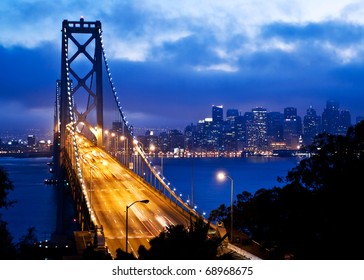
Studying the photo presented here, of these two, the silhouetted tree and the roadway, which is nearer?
→ the silhouetted tree

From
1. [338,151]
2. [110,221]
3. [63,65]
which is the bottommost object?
[110,221]

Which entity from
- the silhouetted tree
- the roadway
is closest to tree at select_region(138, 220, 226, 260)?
the silhouetted tree

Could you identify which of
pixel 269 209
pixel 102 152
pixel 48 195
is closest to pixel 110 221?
pixel 269 209

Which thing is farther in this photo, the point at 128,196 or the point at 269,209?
the point at 128,196

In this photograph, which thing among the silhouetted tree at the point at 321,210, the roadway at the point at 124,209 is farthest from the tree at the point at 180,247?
the roadway at the point at 124,209

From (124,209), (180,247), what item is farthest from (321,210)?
(124,209)

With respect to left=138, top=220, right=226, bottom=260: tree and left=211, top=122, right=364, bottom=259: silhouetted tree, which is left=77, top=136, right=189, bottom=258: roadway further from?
left=138, top=220, right=226, bottom=260: tree
